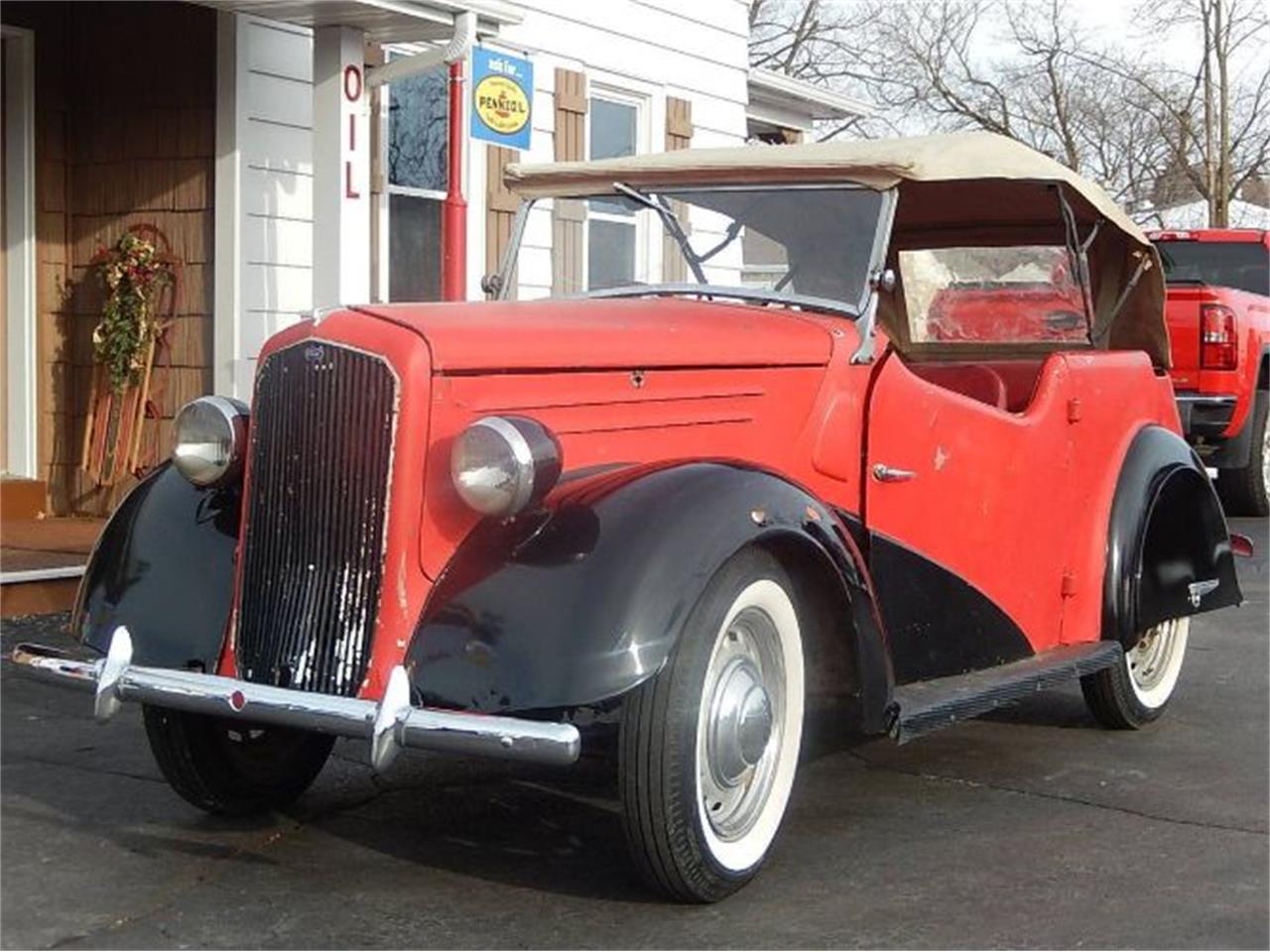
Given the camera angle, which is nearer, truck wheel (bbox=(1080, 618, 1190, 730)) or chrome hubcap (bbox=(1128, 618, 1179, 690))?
truck wheel (bbox=(1080, 618, 1190, 730))

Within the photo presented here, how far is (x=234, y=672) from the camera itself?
3998mm

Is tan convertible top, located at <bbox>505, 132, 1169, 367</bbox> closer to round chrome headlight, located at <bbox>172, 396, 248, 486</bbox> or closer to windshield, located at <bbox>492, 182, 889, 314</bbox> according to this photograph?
windshield, located at <bbox>492, 182, 889, 314</bbox>

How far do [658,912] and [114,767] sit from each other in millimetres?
2107

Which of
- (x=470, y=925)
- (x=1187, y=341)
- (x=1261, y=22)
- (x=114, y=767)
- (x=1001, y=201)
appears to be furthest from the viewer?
(x=1261, y=22)

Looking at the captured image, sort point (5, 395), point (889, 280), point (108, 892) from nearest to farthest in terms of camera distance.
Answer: point (108, 892)
point (889, 280)
point (5, 395)

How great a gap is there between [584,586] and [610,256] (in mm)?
1996

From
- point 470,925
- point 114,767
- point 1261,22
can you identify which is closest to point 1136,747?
point 470,925

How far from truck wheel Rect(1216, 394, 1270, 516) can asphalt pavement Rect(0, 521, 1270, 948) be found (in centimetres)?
661

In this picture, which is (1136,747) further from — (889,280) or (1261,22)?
(1261,22)

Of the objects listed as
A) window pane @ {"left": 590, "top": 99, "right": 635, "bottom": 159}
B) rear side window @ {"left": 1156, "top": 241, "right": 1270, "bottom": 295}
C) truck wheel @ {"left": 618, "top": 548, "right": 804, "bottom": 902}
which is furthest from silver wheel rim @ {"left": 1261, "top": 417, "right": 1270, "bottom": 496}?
truck wheel @ {"left": 618, "top": 548, "right": 804, "bottom": 902}

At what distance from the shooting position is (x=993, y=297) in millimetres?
6402

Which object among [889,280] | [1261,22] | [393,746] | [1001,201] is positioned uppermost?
[1261,22]

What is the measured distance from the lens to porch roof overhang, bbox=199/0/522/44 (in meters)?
8.06

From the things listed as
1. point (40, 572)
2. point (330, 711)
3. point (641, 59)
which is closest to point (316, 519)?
point (330, 711)
